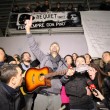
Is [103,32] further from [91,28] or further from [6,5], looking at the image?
[6,5]

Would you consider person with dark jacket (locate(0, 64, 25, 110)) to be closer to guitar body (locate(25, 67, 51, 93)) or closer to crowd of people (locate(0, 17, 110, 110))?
crowd of people (locate(0, 17, 110, 110))

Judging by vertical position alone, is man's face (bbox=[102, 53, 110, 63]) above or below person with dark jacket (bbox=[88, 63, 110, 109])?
above

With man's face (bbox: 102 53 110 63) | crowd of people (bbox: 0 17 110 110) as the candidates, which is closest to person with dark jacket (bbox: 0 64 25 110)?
crowd of people (bbox: 0 17 110 110)

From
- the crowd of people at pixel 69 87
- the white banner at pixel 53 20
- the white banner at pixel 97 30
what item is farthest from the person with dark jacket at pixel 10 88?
Result: the white banner at pixel 53 20

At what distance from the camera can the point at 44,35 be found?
7.61m

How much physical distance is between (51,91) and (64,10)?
4.74 metres

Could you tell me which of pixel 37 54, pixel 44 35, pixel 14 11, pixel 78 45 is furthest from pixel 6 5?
pixel 37 54

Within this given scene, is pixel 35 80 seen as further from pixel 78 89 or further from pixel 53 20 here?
pixel 53 20

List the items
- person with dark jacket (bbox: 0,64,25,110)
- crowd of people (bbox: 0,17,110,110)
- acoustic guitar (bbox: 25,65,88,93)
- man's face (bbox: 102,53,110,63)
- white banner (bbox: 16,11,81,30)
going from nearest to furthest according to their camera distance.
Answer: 1. person with dark jacket (bbox: 0,64,25,110)
2. crowd of people (bbox: 0,17,110,110)
3. acoustic guitar (bbox: 25,65,88,93)
4. man's face (bbox: 102,53,110,63)
5. white banner (bbox: 16,11,81,30)

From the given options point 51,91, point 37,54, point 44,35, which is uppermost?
point 44,35

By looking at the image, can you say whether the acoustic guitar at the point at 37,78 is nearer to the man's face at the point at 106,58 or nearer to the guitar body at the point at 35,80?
the guitar body at the point at 35,80

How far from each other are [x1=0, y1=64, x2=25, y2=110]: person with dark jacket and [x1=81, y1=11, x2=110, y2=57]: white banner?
468 centimetres

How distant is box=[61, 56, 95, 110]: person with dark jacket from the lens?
11.3 feet

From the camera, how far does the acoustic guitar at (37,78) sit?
3.72 metres
